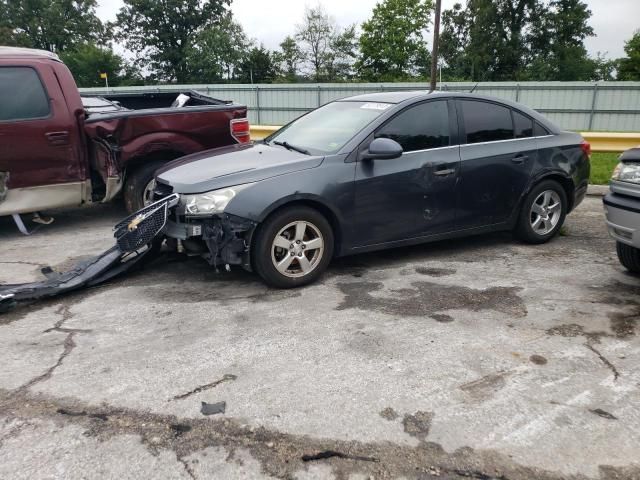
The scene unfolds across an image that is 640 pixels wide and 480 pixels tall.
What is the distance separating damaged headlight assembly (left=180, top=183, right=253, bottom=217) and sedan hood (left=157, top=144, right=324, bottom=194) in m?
0.04

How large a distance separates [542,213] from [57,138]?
17.4 ft

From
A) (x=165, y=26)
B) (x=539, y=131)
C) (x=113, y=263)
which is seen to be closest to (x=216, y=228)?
(x=113, y=263)

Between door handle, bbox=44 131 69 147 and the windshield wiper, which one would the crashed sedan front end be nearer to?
the windshield wiper

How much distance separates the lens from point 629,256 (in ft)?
15.1

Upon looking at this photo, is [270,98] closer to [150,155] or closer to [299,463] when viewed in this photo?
[150,155]

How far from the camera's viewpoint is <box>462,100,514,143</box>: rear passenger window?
5.22 m

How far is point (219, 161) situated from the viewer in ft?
15.6

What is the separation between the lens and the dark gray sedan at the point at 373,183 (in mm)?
4227

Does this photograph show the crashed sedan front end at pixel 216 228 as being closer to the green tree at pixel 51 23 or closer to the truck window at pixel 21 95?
the truck window at pixel 21 95

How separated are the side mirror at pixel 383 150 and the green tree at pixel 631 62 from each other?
175ft

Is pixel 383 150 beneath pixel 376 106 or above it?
beneath

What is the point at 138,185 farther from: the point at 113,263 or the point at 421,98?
the point at 421,98

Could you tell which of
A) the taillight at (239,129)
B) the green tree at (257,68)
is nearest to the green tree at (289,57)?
the green tree at (257,68)

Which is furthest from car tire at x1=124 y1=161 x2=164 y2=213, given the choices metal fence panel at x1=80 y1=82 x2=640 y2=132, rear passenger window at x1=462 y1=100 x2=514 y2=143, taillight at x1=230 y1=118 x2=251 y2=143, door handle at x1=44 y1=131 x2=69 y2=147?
metal fence panel at x1=80 y1=82 x2=640 y2=132
